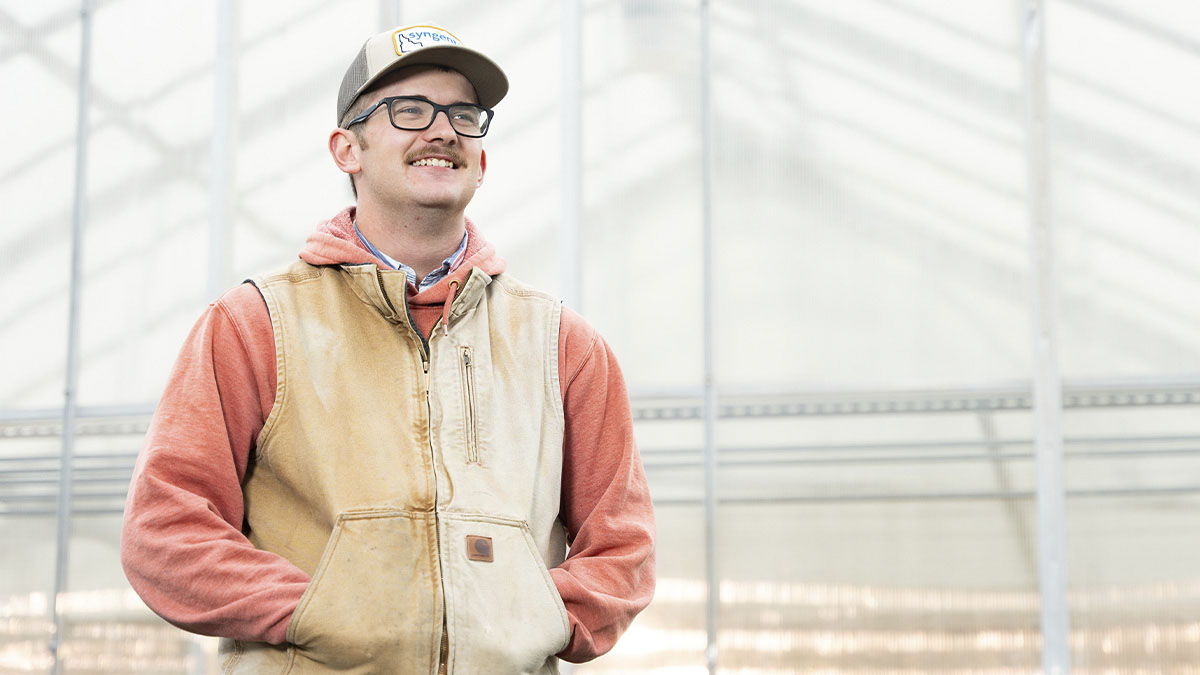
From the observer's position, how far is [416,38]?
5.37 feet

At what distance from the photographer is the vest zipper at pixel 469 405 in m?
1.55

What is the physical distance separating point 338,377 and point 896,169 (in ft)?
10.9

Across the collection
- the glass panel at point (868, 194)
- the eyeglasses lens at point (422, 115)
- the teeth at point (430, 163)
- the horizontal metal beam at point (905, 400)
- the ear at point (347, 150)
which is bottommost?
the teeth at point (430, 163)

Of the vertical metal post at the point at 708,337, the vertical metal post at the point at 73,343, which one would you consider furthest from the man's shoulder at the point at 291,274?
the vertical metal post at the point at 73,343

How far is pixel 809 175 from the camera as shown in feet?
14.9

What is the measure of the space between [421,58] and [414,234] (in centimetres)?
22

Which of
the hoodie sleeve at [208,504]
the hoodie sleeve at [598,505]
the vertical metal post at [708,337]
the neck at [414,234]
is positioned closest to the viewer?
the hoodie sleeve at [208,504]

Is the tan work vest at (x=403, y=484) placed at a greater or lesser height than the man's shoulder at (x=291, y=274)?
lesser

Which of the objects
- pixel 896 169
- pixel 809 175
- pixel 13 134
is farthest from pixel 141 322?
pixel 896 169

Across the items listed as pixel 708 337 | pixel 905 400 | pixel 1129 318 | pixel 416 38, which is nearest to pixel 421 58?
pixel 416 38

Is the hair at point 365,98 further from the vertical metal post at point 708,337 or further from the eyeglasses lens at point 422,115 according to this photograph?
the vertical metal post at point 708,337

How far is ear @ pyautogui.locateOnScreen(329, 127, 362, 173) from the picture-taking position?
1.68 m

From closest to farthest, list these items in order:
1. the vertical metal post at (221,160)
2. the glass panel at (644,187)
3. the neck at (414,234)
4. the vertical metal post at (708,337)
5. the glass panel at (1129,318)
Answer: the neck at (414,234)
the glass panel at (1129,318)
the vertical metal post at (708,337)
the glass panel at (644,187)
the vertical metal post at (221,160)

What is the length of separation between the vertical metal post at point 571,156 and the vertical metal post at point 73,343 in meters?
1.79
